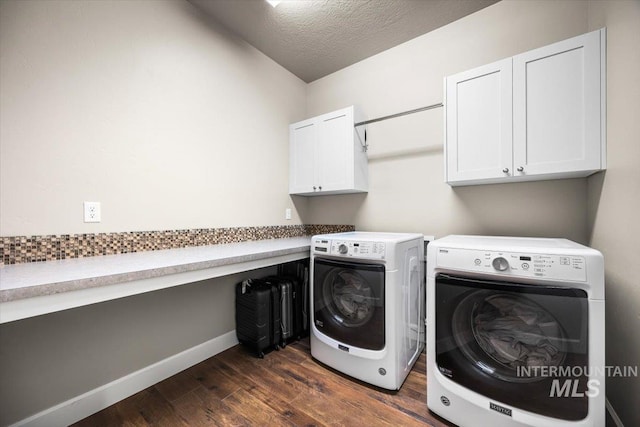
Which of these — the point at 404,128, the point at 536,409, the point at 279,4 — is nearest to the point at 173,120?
the point at 279,4

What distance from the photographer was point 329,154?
251 cm

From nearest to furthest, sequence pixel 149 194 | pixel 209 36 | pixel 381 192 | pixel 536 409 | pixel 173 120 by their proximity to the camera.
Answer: pixel 536 409, pixel 149 194, pixel 173 120, pixel 209 36, pixel 381 192

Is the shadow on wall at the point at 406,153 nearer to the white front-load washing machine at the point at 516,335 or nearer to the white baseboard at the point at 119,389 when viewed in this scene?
the white front-load washing machine at the point at 516,335

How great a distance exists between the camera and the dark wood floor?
1.39 m

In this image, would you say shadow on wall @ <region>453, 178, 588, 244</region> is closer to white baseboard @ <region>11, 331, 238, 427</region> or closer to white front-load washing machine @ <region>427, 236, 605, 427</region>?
white front-load washing machine @ <region>427, 236, 605, 427</region>

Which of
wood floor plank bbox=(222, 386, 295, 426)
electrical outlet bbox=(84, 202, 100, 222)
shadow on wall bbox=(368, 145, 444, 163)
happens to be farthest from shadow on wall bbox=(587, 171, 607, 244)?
electrical outlet bbox=(84, 202, 100, 222)

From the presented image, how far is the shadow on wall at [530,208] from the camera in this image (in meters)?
1.68

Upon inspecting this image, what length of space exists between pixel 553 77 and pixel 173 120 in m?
2.49

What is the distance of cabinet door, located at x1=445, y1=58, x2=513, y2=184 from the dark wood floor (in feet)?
4.92

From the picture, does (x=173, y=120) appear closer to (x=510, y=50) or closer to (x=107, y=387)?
(x=107, y=387)

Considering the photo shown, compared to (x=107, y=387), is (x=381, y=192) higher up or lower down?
higher up

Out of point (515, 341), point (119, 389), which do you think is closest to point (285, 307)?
point (119, 389)

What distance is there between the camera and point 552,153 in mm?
1499

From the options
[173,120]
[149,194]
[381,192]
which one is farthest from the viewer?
[381,192]
